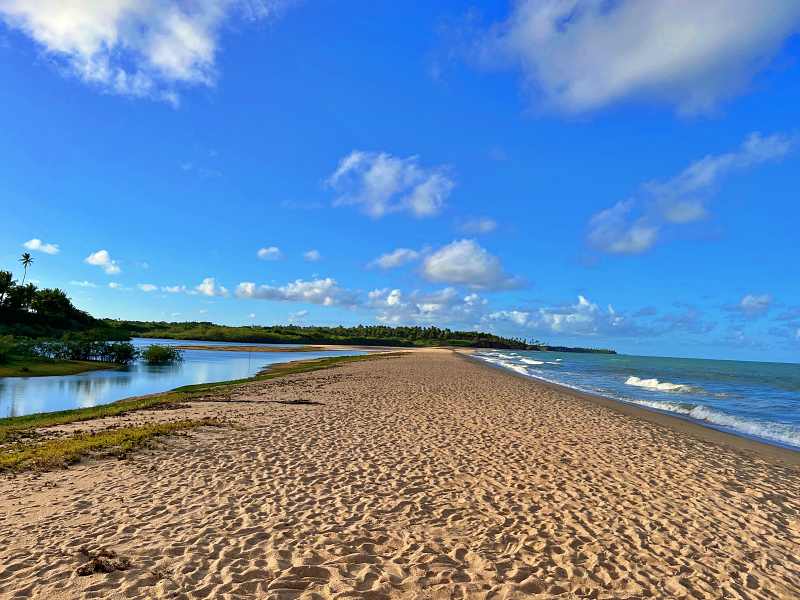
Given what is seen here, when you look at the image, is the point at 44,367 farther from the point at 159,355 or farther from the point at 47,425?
the point at 47,425

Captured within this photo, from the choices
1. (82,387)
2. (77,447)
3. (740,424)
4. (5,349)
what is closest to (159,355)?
(5,349)

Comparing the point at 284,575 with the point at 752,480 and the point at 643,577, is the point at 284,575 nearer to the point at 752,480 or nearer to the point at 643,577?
the point at 643,577

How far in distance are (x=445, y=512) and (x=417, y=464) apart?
3070 mm

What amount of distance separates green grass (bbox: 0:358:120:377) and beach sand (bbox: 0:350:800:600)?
3132 centimetres

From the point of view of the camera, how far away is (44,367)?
39938 mm

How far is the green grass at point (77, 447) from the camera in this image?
10562mm

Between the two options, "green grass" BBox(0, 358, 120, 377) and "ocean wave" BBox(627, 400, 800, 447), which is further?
"green grass" BBox(0, 358, 120, 377)

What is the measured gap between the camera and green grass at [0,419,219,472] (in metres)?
10.6

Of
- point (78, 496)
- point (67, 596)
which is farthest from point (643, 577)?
point (78, 496)

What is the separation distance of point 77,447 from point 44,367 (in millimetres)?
35704

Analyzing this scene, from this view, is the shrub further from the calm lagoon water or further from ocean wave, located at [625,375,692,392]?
ocean wave, located at [625,375,692,392]

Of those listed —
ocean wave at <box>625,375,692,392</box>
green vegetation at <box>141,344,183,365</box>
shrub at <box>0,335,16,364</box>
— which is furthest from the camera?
green vegetation at <box>141,344,183,365</box>

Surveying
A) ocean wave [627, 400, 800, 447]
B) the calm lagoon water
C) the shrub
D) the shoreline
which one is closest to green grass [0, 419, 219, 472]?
the calm lagoon water

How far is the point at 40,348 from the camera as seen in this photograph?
46.5 m
